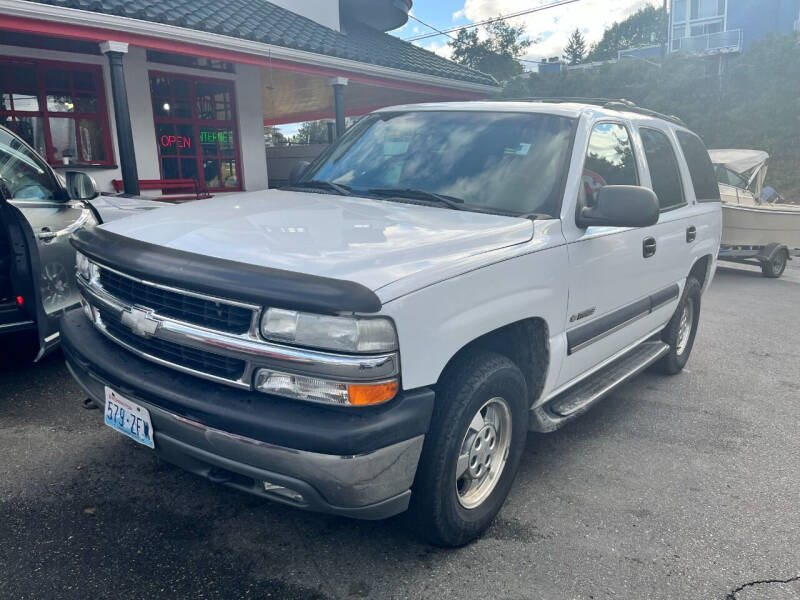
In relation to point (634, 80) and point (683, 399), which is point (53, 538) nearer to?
point (683, 399)

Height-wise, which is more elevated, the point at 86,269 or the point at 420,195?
the point at 420,195

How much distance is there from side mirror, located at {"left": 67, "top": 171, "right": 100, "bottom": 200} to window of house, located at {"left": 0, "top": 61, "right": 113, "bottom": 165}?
654cm

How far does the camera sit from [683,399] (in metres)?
4.62

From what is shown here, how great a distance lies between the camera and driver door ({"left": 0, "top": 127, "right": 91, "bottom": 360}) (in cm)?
379

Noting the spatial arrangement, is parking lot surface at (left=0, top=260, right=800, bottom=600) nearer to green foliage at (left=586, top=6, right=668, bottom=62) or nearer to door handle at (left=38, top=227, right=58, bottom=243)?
door handle at (left=38, top=227, right=58, bottom=243)

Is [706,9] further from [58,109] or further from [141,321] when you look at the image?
[141,321]

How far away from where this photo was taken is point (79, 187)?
455cm

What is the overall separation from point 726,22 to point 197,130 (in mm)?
27823

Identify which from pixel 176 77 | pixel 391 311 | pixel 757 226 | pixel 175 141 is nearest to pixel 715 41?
pixel 757 226

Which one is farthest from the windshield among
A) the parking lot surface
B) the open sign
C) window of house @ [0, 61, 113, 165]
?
the open sign

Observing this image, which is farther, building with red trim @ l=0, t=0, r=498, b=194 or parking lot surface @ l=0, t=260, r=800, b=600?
building with red trim @ l=0, t=0, r=498, b=194

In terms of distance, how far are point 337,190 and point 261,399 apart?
166 cm

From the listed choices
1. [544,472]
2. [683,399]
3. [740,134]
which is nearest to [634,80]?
[740,134]

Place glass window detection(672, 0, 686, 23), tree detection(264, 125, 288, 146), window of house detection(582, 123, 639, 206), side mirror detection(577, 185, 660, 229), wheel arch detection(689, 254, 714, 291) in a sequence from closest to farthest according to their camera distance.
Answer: side mirror detection(577, 185, 660, 229)
window of house detection(582, 123, 639, 206)
wheel arch detection(689, 254, 714, 291)
glass window detection(672, 0, 686, 23)
tree detection(264, 125, 288, 146)
